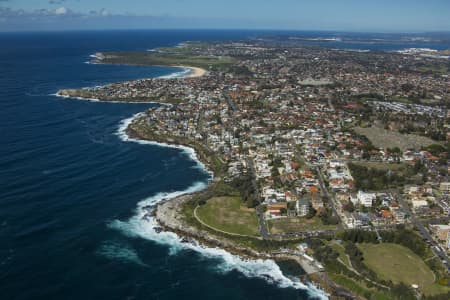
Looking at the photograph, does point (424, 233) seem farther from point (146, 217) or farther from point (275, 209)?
point (146, 217)

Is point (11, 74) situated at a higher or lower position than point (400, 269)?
higher

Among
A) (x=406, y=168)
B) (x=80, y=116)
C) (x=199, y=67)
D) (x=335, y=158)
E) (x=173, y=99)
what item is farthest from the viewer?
(x=199, y=67)

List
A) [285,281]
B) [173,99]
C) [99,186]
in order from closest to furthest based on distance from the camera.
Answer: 1. [285,281]
2. [99,186]
3. [173,99]

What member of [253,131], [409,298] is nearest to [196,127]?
[253,131]

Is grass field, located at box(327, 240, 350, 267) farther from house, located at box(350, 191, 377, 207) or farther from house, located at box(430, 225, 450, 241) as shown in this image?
house, located at box(430, 225, 450, 241)

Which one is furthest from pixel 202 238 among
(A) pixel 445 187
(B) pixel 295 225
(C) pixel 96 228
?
(A) pixel 445 187

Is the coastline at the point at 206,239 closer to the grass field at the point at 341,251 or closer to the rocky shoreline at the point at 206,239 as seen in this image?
the rocky shoreline at the point at 206,239

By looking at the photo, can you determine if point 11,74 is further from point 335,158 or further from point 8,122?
point 335,158

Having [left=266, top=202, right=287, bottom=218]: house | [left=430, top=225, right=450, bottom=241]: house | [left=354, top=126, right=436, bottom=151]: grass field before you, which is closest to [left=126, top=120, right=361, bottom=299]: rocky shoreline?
[left=266, top=202, right=287, bottom=218]: house
